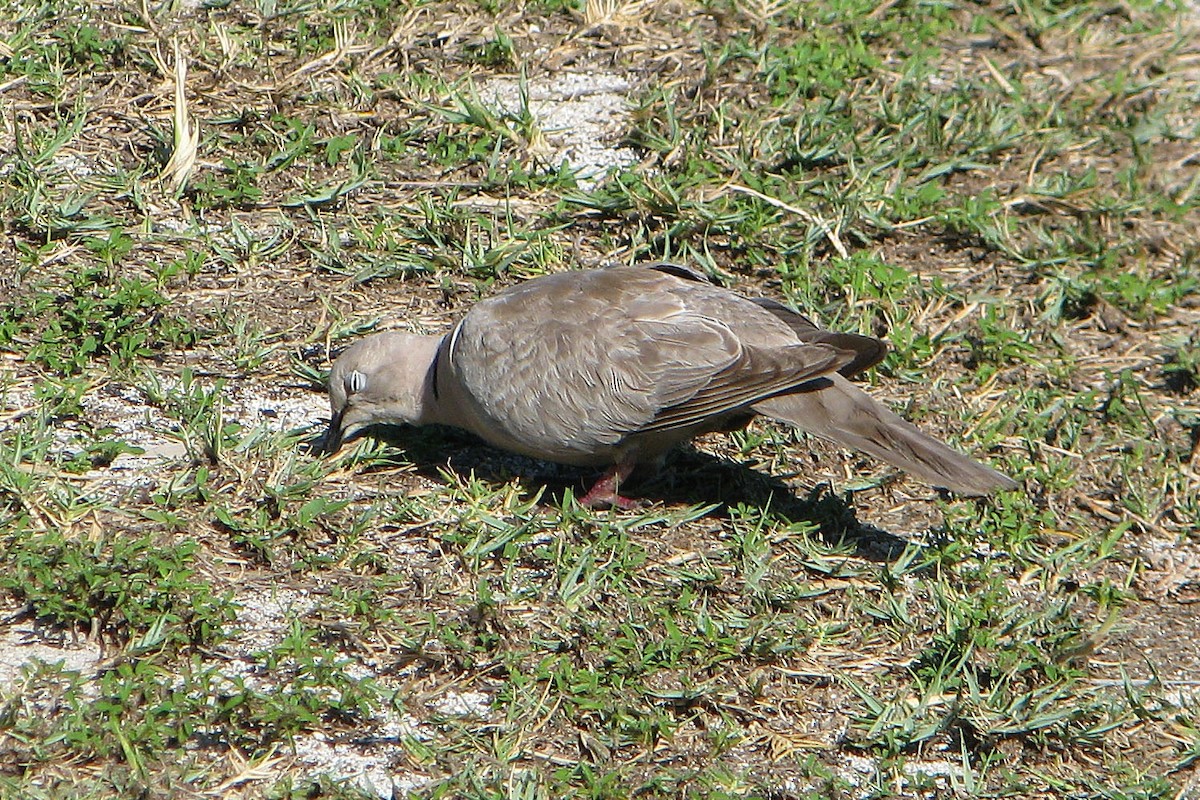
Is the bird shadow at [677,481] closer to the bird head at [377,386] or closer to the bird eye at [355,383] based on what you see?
the bird head at [377,386]

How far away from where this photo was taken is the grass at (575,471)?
169 inches

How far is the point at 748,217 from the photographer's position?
6.58 m

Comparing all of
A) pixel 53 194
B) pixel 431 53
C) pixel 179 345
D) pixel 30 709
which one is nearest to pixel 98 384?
pixel 179 345

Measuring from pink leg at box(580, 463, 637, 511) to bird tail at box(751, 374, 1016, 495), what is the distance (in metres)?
0.54

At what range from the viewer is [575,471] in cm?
562

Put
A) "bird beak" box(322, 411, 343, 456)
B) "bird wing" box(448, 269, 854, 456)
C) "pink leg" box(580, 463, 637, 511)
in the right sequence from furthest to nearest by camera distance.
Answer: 1. "bird beak" box(322, 411, 343, 456)
2. "pink leg" box(580, 463, 637, 511)
3. "bird wing" box(448, 269, 854, 456)

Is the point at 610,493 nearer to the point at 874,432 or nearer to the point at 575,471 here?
the point at 575,471

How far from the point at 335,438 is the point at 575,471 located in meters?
0.92

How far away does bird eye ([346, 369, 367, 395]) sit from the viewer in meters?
5.34

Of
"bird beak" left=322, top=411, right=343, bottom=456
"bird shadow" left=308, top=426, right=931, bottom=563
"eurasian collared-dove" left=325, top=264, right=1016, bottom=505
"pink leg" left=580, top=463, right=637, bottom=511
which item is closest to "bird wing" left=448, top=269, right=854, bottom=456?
"eurasian collared-dove" left=325, top=264, right=1016, bottom=505

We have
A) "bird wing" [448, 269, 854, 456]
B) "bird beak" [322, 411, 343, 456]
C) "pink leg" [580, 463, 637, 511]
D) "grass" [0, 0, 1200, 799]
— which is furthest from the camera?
"bird beak" [322, 411, 343, 456]

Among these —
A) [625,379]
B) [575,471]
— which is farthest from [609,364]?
[575,471]

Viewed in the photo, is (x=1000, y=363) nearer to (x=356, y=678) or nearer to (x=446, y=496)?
(x=446, y=496)

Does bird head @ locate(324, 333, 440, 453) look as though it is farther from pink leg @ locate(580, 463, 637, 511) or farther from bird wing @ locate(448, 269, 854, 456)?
pink leg @ locate(580, 463, 637, 511)
